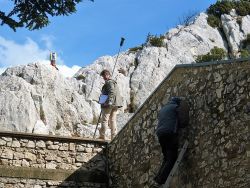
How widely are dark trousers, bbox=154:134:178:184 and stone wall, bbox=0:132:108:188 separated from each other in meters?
4.04

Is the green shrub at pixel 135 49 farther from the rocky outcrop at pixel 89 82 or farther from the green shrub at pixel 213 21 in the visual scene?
the green shrub at pixel 213 21

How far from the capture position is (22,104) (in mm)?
21969

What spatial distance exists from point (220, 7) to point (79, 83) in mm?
14055

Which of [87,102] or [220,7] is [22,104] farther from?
[220,7]

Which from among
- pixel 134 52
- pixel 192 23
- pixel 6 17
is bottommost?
pixel 6 17

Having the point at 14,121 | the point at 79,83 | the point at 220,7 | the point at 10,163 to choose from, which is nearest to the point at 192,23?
the point at 220,7

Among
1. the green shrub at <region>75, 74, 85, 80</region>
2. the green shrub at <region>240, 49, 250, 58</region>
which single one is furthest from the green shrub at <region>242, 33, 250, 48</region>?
the green shrub at <region>75, 74, 85, 80</region>

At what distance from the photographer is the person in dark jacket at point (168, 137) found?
871 cm

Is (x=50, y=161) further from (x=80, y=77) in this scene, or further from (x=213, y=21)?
(x=213, y=21)

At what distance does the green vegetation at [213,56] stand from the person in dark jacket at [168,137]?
21262 millimetres

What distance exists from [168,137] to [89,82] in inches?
746

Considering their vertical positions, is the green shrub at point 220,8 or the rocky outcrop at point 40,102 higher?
the green shrub at point 220,8

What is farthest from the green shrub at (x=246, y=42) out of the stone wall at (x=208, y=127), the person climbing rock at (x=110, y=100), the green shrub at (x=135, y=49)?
the stone wall at (x=208, y=127)

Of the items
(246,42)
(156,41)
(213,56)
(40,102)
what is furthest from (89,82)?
(246,42)
